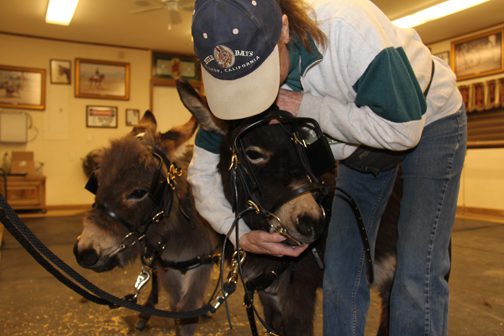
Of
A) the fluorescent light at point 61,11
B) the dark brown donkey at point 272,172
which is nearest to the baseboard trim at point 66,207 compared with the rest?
the fluorescent light at point 61,11

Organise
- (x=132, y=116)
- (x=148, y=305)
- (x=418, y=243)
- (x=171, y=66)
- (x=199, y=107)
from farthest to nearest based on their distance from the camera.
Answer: (x=171, y=66), (x=132, y=116), (x=148, y=305), (x=199, y=107), (x=418, y=243)

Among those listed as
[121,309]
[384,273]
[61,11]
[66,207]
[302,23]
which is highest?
[61,11]

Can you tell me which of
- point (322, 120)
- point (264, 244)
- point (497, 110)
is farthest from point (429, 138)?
point (497, 110)

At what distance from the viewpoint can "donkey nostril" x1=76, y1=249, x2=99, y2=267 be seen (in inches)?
67.9

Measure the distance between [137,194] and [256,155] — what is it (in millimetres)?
754

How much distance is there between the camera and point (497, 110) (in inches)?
302

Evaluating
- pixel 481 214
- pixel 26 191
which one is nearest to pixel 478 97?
pixel 481 214

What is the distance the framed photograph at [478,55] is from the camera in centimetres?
779

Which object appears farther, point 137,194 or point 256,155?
point 137,194

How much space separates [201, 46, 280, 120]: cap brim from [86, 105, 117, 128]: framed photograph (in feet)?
29.2

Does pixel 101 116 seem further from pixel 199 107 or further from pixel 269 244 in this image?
pixel 269 244

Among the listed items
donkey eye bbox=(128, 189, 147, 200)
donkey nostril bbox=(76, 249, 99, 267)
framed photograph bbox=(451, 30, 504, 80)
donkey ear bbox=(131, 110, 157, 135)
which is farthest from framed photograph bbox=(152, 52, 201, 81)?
donkey nostril bbox=(76, 249, 99, 267)

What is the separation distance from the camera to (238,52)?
3.23 feet

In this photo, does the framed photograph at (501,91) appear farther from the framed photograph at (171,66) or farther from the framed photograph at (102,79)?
the framed photograph at (102,79)
